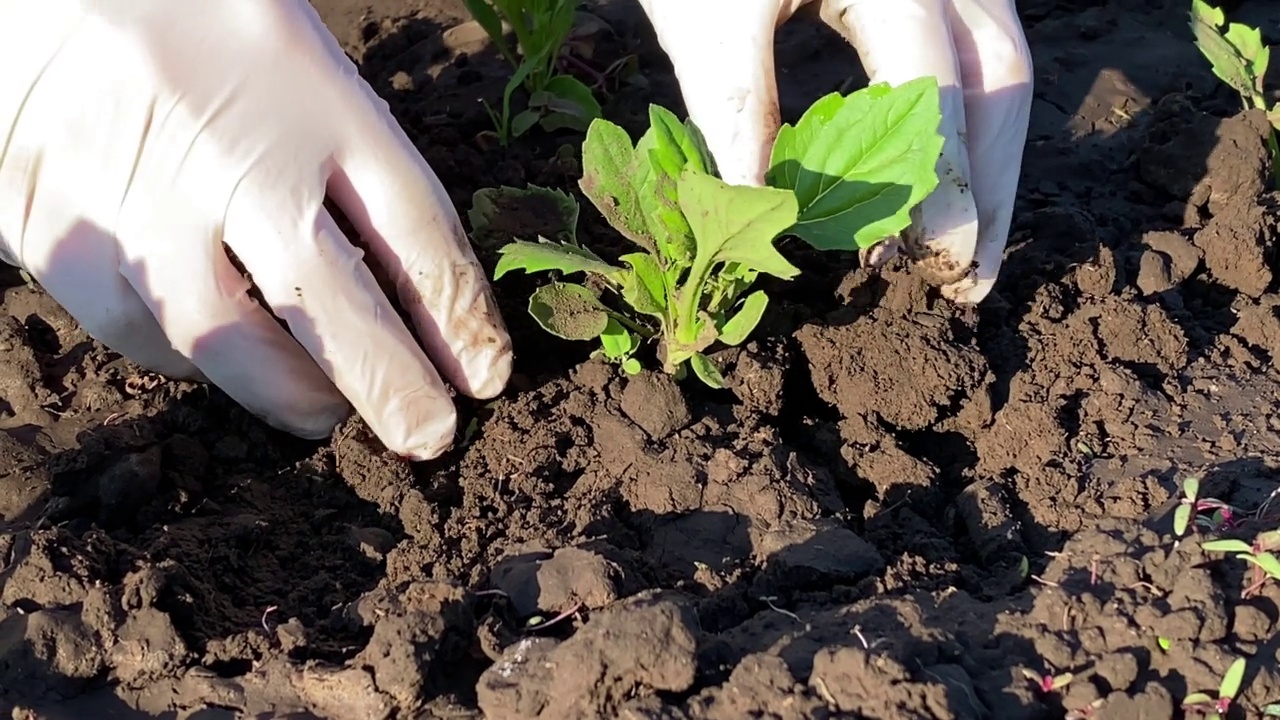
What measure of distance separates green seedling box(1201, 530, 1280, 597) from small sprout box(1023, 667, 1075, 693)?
0.30 m

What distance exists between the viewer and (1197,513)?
1.62 meters

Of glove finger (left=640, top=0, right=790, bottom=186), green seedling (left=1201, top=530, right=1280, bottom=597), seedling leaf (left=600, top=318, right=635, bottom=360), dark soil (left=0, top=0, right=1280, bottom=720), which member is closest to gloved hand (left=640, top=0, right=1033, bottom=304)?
glove finger (left=640, top=0, right=790, bottom=186)

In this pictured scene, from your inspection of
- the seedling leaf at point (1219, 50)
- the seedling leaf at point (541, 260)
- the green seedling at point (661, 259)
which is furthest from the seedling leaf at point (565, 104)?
the seedling leaf at point (1219, 50)

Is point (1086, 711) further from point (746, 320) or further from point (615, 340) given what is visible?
point (615, 340)

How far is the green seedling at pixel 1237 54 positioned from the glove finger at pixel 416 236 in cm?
192

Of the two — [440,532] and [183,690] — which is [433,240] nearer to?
[440,532]

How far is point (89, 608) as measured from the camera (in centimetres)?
149

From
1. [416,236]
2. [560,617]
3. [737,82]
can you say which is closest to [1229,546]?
[560,617]

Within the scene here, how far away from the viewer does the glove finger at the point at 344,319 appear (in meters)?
1.95

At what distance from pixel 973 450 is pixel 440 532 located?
3.30ft

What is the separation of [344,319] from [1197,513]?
151 centimetres

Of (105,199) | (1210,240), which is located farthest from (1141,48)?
(105,199)

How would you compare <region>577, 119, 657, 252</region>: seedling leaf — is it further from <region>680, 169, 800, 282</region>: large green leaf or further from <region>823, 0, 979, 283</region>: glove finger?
<region>823, 0, 979, 283</region>: glove finger

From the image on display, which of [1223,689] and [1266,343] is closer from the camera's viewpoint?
[1223,689]
